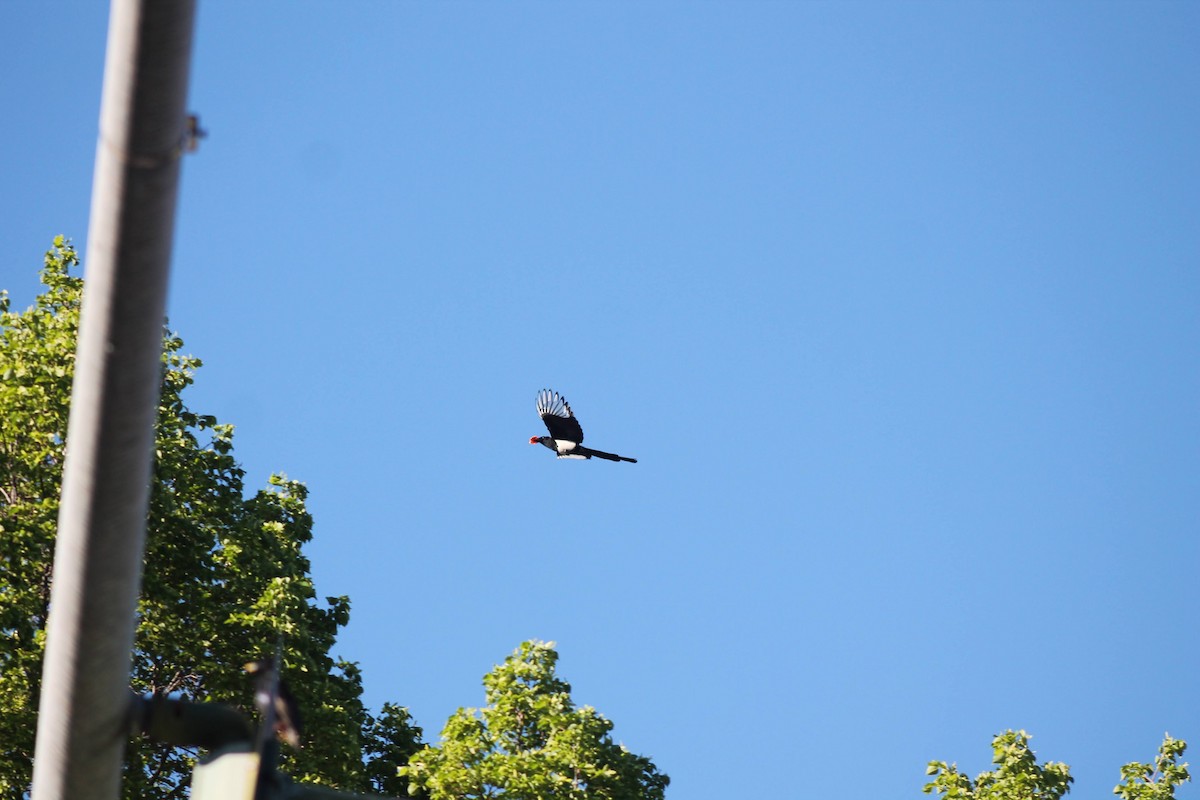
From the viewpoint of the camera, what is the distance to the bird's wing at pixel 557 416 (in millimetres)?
33281

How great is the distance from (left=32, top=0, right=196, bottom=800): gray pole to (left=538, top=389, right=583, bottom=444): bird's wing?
2760 centimetres

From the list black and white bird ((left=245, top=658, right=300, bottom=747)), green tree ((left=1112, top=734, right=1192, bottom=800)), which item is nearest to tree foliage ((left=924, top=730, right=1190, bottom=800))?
green tree ((left=1112, top=734, right=1192, bottom=800))

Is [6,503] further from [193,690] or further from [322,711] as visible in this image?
[322,711]

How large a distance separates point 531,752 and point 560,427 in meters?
8.18

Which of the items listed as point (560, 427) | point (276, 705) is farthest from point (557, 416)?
point (276, 705)

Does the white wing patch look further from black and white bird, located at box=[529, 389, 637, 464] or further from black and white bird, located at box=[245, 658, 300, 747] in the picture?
black and white bird, located at box=[245, 658, 300, 747]

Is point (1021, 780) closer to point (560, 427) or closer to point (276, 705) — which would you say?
point (560, 427)

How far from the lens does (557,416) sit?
3328 cm

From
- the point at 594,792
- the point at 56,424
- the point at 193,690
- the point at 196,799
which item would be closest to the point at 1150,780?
the point at 594,792

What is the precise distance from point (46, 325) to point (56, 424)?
97.4 inches

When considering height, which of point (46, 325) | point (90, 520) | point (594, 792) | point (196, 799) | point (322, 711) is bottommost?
point (196, 799)

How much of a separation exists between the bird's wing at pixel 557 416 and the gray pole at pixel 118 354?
27597 millimetres

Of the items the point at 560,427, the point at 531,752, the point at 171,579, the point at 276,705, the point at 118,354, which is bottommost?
the point at 276,705

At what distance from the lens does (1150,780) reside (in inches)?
1310
